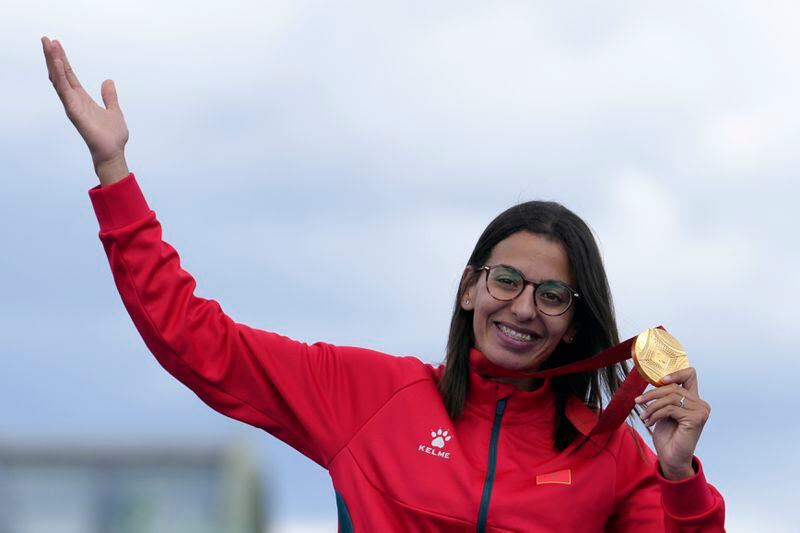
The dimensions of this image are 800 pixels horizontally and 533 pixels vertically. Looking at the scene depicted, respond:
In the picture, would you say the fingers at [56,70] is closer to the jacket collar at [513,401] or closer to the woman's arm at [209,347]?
the woman's arm at [209,347]

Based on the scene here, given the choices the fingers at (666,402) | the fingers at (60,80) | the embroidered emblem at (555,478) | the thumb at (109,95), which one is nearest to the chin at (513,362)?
the embroidered emblem at (555,478)

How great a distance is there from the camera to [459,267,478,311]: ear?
551 cm

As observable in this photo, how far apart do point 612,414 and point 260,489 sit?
325 centimetres

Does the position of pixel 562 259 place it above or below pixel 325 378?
above

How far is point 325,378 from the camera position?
5262 mm

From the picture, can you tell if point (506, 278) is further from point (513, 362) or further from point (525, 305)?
point (513, 362)

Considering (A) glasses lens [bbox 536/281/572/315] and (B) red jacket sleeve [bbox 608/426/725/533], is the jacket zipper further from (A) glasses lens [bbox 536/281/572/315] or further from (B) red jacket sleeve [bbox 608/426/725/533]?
(B) red jacket sleeve [bbox 608/426/725/533]

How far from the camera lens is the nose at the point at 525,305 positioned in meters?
5.23

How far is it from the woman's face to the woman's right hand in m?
1.59

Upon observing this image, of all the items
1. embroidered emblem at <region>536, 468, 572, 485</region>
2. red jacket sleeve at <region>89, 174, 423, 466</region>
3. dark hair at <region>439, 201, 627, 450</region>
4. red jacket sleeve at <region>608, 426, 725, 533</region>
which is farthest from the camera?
dark hair at <region>439, 201, 627, 450</region>

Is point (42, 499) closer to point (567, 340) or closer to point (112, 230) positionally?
point (112, 230)

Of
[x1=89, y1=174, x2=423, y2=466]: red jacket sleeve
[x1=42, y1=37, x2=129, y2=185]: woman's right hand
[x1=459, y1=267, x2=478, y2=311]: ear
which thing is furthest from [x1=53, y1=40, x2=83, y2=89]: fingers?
[x1=459, y1=267, x2=478, y2=311]: ear

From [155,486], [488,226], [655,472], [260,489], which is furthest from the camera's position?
[488,226]

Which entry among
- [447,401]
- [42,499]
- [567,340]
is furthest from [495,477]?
[42,499]
